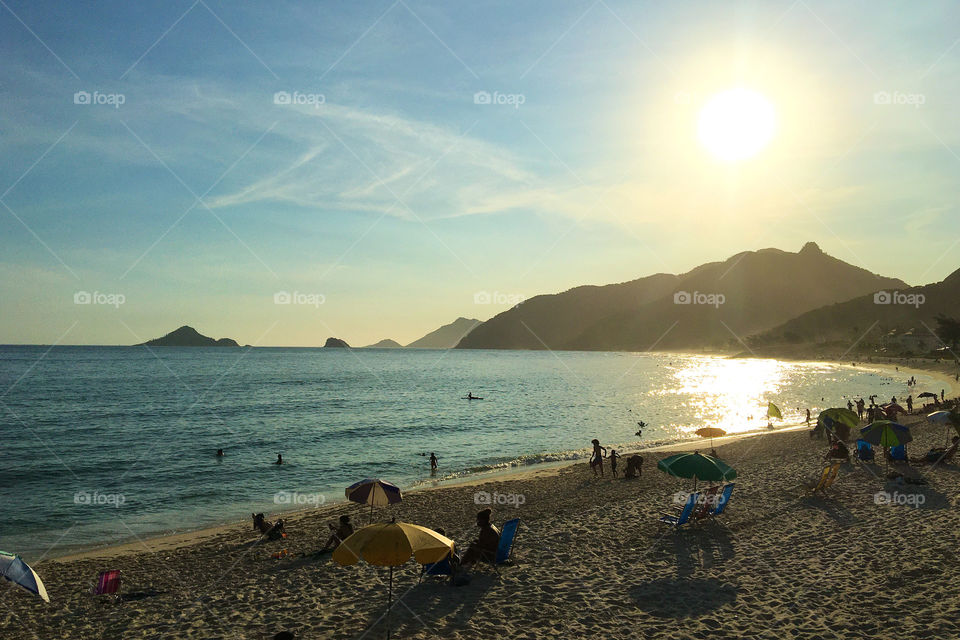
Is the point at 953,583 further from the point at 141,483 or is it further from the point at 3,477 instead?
the point at 3,477

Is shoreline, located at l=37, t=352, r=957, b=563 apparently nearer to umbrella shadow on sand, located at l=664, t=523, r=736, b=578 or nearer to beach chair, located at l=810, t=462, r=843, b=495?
beach chair, located at l=810, t=462, r=843, b=495

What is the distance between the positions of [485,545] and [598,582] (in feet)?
8.16

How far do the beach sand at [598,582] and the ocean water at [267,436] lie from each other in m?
6.41

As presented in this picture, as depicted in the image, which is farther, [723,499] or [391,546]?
[723,499]

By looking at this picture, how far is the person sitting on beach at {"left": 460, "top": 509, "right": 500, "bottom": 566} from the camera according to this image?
1192cm

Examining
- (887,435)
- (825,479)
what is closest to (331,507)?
(825,479)

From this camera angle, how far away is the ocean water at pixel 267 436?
23.0 m

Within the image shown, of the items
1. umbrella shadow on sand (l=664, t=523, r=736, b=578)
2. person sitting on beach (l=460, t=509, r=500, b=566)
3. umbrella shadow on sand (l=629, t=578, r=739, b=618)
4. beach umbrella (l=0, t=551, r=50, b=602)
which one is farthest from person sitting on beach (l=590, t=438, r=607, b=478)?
beach umbrella (l=0, t=551, r=50, b=602)

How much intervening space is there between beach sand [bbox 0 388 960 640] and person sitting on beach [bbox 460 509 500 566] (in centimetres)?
49

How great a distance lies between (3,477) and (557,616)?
3172cm

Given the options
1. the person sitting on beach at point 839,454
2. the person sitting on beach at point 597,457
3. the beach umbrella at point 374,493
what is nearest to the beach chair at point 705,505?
the beach umbrella at point 374,493

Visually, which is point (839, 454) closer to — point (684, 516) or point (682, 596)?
point (684, 516)

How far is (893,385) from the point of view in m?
73.3

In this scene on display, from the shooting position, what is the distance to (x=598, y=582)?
1097 cm
